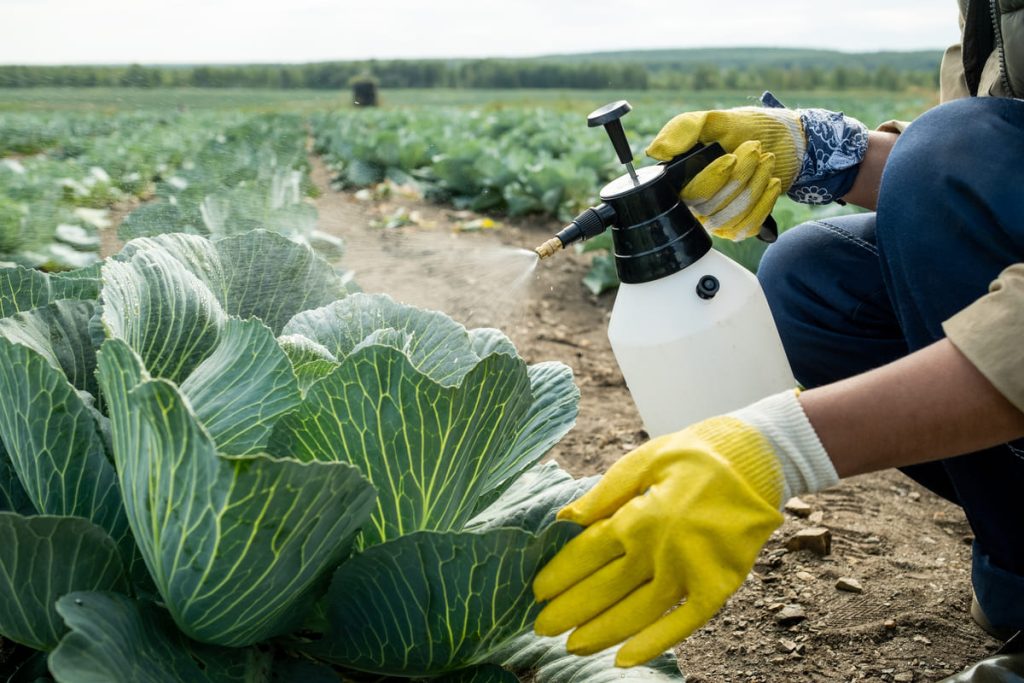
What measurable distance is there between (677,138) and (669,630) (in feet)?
2.87

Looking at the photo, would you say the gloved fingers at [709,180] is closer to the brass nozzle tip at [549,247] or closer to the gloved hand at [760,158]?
the gloved hand at [760,158]

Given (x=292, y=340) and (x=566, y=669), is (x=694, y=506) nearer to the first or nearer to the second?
(x=566, y=669)

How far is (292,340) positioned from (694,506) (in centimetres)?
59

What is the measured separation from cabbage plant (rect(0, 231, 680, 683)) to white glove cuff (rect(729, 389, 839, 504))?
0.87 feet

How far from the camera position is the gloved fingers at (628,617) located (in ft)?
3.51

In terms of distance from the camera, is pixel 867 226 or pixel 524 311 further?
pixel 524 311

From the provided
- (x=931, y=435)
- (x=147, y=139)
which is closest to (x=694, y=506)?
(x=931, y=435)

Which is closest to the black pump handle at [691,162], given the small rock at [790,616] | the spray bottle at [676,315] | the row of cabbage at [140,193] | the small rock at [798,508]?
the spray bottle at [676,315]

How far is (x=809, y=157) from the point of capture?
1828 millimetres

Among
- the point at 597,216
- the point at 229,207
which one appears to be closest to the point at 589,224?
the point at 597,216

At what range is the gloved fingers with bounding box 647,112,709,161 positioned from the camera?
1569 millimetres

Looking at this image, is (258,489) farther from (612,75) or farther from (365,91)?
(612,75)

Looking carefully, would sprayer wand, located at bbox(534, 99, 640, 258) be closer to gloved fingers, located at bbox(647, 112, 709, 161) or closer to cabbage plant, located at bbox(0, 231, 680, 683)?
gloved fingers, located at bbox(647, 112, 709, 161)

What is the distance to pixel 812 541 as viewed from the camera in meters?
1.95
